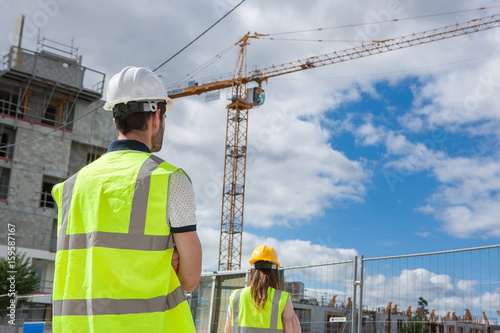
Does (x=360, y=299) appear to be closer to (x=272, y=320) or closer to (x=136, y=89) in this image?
(x=272, y=320)

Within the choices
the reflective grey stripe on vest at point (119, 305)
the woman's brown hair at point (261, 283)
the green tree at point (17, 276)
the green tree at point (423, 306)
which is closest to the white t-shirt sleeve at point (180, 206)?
the reflective grey stripe on vest at point (119, 305)

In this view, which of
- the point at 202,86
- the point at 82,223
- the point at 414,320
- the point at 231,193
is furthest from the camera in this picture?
the point at 202,86

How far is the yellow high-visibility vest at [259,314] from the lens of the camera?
4121 millimetres

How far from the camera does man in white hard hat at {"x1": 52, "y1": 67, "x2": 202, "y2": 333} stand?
1.65 m

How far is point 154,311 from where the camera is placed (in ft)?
5.41

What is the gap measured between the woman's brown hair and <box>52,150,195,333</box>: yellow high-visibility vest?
2.51 meters

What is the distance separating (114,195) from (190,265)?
1.09ft

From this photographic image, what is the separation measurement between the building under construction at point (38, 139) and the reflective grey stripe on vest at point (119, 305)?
39022mm

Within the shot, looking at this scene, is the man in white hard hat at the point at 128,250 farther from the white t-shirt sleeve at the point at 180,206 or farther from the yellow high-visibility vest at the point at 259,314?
the yellow high-visibility vest at the point at 259,314

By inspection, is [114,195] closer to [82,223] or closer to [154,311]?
[82,223]

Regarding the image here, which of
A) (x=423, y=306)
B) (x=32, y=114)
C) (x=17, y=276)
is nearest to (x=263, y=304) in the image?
(x=423, y=306)

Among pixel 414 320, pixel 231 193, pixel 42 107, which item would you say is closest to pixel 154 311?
pixel 414 320

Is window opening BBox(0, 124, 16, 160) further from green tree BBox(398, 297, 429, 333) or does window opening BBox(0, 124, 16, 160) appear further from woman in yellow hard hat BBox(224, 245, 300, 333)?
woman in yellow hard hat BBox(224, 245, 300, 333)

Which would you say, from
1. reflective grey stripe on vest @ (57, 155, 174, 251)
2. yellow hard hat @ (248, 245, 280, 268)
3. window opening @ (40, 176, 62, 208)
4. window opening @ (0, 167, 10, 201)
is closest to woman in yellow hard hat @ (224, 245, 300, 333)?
yellow hard hat @ (248, 245, 280, 268)
